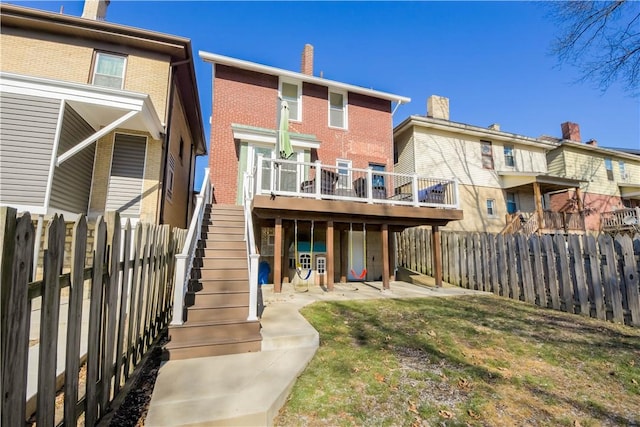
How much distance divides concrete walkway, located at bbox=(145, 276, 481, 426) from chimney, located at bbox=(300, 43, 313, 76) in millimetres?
11994

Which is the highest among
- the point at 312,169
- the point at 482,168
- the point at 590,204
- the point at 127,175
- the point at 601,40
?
the point at 601,40

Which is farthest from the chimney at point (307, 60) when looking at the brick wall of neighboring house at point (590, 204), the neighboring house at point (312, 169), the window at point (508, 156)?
the brick wall of neighboring house at point (590, 204)

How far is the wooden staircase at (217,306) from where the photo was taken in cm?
372

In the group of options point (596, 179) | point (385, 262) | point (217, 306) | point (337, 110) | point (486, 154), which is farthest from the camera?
point (596, 179)

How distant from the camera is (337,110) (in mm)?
12711

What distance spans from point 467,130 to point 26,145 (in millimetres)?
19067

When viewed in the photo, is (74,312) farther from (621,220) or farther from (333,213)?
(621,220)

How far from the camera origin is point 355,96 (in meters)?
13.0

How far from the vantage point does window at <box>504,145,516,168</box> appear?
17422mm

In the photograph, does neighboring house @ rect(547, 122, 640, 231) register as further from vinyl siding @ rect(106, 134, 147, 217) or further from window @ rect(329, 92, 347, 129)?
vinyl siding @ rect(106, 134, 147, 217)

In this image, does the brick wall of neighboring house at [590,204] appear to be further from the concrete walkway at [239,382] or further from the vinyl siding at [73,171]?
the vinyl siding at [73,171]

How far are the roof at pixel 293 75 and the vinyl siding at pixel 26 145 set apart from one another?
220 inches

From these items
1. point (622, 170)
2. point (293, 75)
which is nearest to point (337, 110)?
point (293, 75)

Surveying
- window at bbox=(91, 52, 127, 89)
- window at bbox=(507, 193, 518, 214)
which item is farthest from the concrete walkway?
window at bbox=(507, 193, 518, 214)
